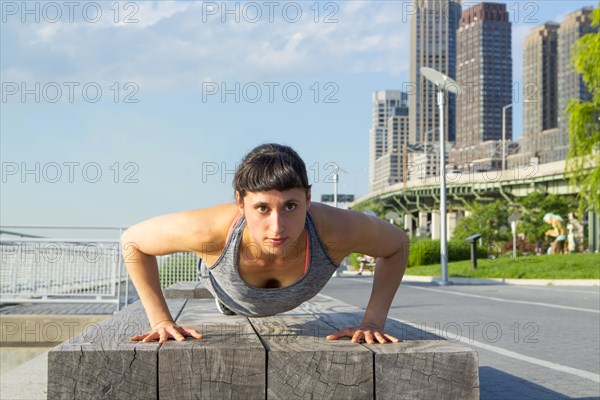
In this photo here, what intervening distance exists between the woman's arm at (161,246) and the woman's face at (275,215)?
0.76 feet

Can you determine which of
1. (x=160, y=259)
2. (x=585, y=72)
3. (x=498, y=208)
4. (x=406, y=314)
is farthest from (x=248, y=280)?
(x=498, y=208)

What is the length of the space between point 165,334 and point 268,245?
558 millimetres

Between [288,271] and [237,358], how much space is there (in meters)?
0.64

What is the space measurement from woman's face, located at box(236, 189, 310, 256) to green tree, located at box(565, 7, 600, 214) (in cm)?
2633

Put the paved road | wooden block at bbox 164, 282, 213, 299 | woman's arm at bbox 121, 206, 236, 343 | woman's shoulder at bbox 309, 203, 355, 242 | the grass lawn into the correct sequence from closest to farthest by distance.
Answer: woman's arm at bbox 121, 206, 236, 343 → woman's shoulder at bbox 309, 203, 355, 242 → the paved road → wooden block at bbox 164, 282, 213, 299 → the grass lawn

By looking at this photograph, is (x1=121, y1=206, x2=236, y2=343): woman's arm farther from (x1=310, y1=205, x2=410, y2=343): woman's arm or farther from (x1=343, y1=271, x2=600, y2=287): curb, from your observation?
(x1=343, y1=271, x2=600, y2=287): curb

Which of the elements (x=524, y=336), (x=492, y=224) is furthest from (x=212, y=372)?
(x=492, y=224)

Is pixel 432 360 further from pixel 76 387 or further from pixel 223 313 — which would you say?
→ pixel 223 313

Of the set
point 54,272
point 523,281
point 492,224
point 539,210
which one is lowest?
point 523,281

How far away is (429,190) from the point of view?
7619 centimetres

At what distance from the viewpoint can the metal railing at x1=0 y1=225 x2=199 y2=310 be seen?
35.1 ft

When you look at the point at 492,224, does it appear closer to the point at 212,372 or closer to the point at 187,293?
the point at 187,293

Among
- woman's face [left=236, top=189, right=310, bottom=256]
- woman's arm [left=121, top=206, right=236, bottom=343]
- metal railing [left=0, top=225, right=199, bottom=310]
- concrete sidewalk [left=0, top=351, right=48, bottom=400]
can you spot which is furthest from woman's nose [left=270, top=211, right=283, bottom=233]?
metal railing [left=0, top=225, right=199, bottom=310]

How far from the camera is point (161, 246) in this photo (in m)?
3.16
